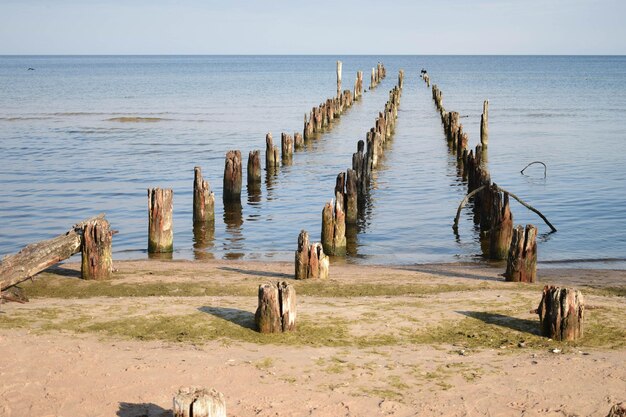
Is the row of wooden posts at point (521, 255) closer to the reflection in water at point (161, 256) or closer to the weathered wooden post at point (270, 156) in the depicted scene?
the reflection in water at point (161, 256)

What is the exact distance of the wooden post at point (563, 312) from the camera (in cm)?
862

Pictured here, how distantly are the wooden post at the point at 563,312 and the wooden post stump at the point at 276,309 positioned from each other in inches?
110

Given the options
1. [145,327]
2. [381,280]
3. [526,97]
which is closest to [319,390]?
[145,327]

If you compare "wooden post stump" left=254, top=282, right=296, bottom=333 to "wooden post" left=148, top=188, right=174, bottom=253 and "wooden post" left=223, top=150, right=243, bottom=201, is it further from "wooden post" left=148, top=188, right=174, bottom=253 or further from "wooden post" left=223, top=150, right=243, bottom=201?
"wooden post" left=223, top=150, right=243, bottom=201

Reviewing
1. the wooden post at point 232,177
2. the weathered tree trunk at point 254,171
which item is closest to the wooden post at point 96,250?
the wooden post at point 232,177

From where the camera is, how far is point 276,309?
880 centimetres

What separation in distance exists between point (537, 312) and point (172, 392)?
13.8ft

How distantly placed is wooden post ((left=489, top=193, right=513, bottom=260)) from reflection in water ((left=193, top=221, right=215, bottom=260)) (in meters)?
5.28

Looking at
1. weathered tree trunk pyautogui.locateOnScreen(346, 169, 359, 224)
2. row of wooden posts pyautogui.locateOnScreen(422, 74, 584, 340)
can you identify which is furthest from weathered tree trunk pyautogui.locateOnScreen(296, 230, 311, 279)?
weathered tree trunk pyautogui.locateOnScreen(346, 169, 359, 224)

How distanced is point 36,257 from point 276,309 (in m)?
3.87

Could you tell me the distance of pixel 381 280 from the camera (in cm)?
1212

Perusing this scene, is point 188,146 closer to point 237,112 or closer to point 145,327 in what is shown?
point 237,112

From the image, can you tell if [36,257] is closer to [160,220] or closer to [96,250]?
[96,250]

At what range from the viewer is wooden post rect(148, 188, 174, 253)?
45.8 feet
